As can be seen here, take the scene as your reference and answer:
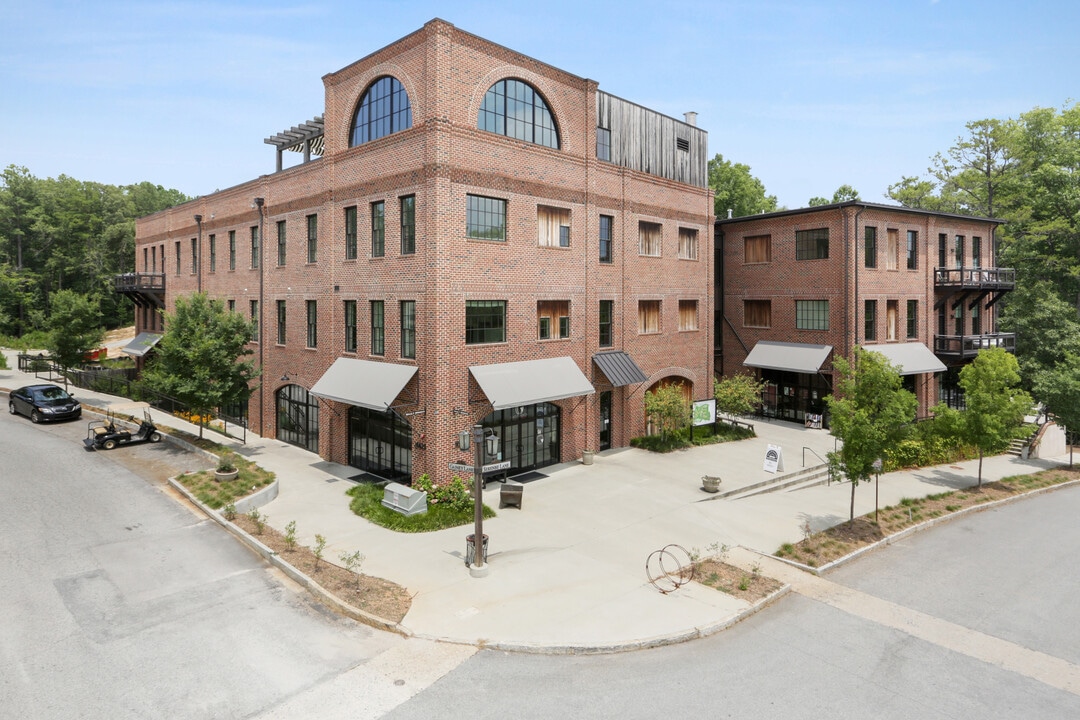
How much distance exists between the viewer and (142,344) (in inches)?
1606

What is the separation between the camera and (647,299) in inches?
1117

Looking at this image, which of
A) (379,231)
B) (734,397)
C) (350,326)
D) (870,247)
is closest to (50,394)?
(350,326)

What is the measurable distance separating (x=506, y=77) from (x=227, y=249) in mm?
19268

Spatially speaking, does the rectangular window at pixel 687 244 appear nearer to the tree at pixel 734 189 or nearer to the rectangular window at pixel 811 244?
the rectangular window at pixel 811 244

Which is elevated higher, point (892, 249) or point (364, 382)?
point (892, 249)

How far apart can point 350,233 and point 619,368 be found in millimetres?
12207

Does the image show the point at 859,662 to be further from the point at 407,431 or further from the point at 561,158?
the point at 561,158

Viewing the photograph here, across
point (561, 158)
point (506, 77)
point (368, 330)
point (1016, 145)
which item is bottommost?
point (368, 330)

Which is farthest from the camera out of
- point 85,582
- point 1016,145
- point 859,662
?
point 1016,145

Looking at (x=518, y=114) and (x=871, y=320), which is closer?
(x=518, y=114)

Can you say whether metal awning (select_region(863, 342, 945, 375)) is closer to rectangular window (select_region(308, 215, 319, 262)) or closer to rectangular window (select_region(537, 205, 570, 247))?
rectangular window (select_region(537, 205, 570, 247))

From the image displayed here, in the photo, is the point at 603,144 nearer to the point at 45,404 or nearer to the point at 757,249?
the point at 757,249

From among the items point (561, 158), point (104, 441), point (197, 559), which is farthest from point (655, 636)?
point (104, 441)

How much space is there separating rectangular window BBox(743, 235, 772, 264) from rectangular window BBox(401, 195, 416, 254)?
74.7 ft
